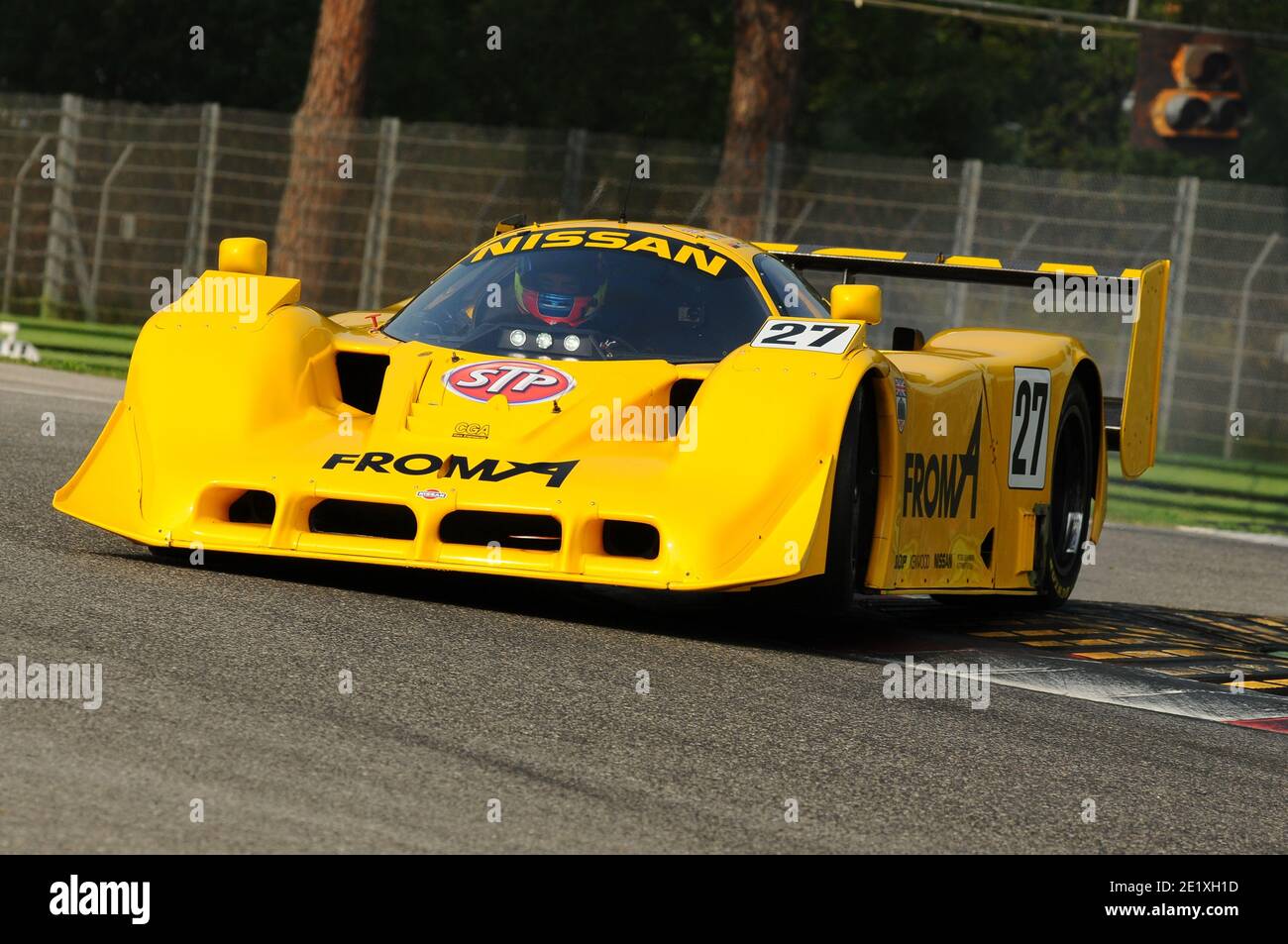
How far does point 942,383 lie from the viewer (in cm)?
722

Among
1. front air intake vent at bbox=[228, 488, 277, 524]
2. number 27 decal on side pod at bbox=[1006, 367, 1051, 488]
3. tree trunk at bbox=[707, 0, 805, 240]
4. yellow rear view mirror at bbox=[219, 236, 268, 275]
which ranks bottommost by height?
front air intake vent at bbox=[228, 488, 277, 524]

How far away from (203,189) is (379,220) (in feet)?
6.58

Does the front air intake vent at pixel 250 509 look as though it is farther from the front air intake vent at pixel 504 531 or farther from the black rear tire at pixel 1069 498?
the black rear tire at pixel 1069 498

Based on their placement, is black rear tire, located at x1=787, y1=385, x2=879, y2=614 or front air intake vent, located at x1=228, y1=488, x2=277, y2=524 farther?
front air intake vent, located at x1=228, y1=488, x2=277, y2=524

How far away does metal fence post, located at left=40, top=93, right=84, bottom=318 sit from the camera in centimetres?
2144

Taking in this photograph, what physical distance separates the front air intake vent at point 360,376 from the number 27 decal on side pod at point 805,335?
4.15 ft

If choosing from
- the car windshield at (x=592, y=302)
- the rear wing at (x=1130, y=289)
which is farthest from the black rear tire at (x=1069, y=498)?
the car windshield at (x=592, y=302)

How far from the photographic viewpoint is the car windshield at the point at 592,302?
6.98 m

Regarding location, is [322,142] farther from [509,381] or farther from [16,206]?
[509,381]

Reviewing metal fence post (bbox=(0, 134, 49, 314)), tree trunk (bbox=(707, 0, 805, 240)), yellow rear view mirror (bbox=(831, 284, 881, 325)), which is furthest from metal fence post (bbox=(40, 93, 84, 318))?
yellow rear view mirror (bbox=(831, 284, 881, 325))

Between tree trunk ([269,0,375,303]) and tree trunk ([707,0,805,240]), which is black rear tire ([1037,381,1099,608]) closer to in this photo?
tree trunk ([269,0,375,303])

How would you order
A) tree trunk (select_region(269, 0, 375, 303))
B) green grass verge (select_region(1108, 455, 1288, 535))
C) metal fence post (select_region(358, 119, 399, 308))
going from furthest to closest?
tree trunk (select_region(269, 0, 375, 303)) → metal fence post (select_region(358, 119, 399, 308)) → green grass verge (select_region(1108, 455, 1288, 535))

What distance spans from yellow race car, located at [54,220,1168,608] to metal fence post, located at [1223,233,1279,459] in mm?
10362
